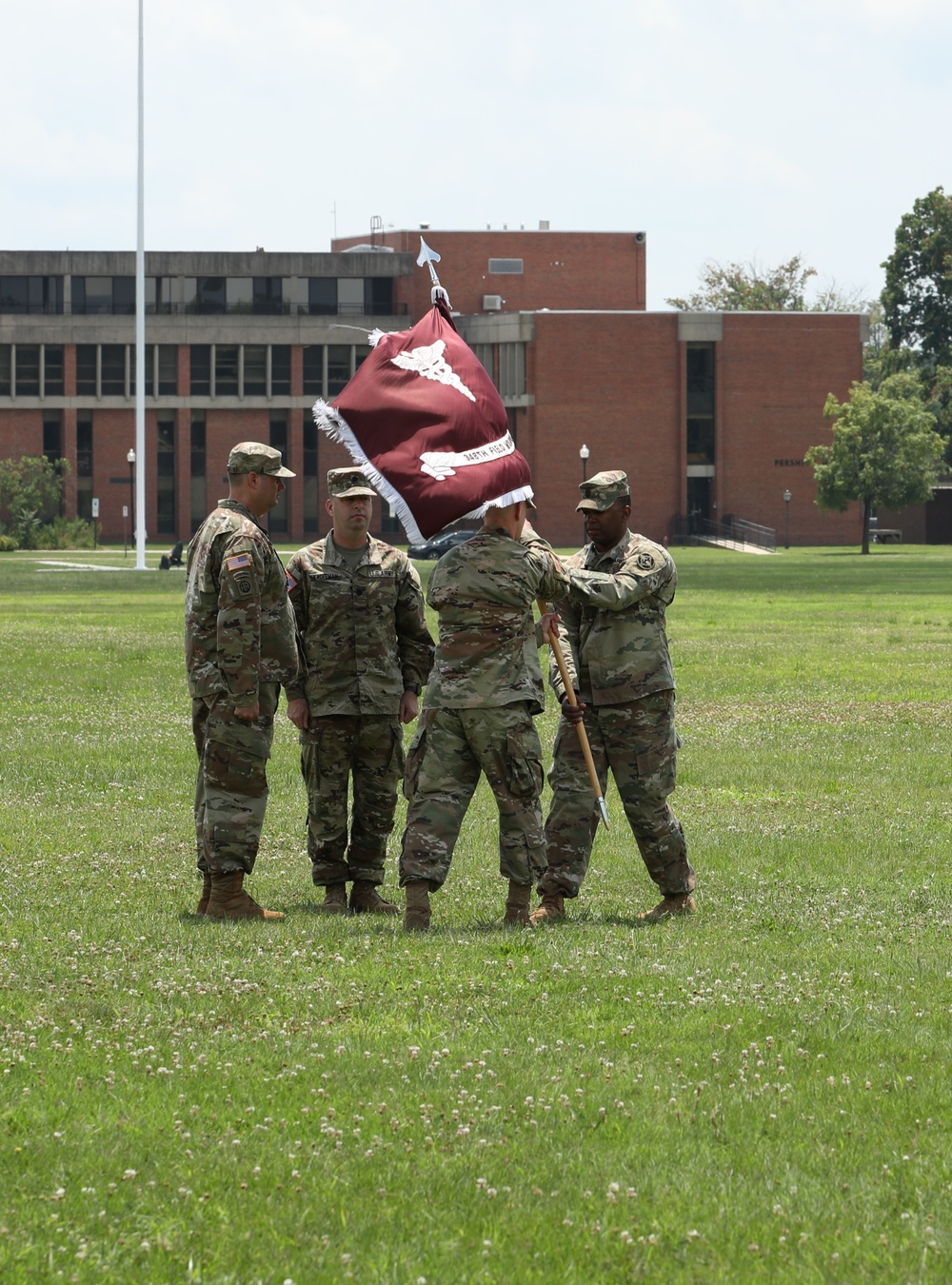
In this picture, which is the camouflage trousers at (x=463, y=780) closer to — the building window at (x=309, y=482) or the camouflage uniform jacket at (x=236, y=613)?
the camouflage uniform jacket at (x=236, y=613)

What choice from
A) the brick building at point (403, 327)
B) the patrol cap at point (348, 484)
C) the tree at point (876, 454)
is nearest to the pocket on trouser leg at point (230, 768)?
the patrol cap at point (348, 484)

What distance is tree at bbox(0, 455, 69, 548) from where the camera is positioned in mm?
88375

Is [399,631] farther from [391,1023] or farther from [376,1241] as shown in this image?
[376,1241]

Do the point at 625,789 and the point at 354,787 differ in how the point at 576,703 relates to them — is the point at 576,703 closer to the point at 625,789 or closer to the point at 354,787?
the point at 625,789

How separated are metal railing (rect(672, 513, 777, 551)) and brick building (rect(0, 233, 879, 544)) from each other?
1.64 ft

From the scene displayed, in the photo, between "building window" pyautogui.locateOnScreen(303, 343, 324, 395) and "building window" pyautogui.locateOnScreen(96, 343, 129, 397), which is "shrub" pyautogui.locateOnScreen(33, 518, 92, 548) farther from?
"building window" pyautogui.locateOnScreen(303, 343, 324, 395)

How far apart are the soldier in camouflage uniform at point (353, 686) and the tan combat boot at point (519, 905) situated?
35.5 inches

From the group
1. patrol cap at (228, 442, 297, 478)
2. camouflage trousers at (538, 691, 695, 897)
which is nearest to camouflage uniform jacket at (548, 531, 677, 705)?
camouflage trousers at (538, 691, 695, 897)

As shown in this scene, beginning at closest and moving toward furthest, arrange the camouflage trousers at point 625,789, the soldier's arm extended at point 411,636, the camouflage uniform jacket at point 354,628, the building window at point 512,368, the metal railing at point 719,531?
the camouflage trousers at point 625,789, the camouflage uniform jacket at point 354,628, the soldier's arm extended at point 411,636, the metal railing at point 719,531, the building window at point 512,368

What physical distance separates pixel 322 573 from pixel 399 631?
52 centimetres

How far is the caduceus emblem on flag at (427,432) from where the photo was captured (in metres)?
8.42

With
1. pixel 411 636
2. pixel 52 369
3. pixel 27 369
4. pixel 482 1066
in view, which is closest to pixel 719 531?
pixel 52 369

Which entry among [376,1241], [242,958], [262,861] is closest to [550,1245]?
[376,1241]

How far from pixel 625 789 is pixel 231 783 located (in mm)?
1945
